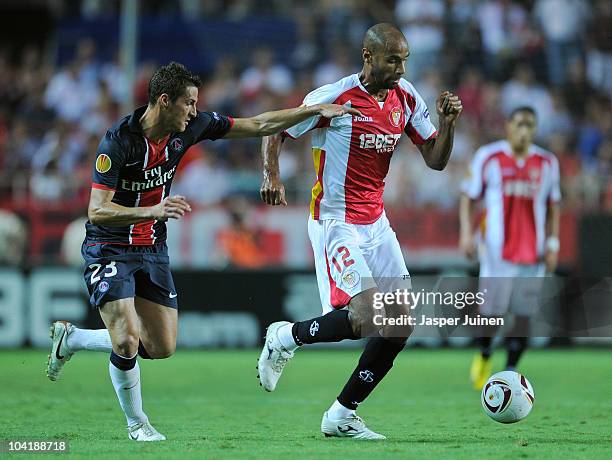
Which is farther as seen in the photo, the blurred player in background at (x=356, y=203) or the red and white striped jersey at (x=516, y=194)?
the red and white striped jersey at (x=516, y=194)

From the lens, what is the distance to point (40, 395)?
33.4 ft

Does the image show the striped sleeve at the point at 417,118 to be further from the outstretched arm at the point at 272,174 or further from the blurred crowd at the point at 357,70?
the blurred crowd at the point at 357,70

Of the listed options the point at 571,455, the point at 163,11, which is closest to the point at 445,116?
the point at 571,455

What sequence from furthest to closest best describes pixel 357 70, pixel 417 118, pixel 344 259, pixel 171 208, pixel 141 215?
pixel 357 70
pixel 417 118
pixel 344 259
pixel 141 215
pixel 171 208

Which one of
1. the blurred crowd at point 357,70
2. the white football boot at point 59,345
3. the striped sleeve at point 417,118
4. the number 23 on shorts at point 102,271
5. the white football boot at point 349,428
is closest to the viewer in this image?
the number 23 on shorts at point 102,271

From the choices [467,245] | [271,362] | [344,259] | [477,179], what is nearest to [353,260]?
[344,259]

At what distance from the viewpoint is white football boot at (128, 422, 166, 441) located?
7.35 m

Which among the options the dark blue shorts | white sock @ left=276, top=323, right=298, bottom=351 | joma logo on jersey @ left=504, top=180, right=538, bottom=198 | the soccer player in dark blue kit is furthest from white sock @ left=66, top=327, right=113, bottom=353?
joma logo on jersey @ left=504, top=180, right=538, bottom=198

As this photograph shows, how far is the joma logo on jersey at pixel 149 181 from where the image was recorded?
24.3 ft

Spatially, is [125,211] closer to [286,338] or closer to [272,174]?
[272,174]

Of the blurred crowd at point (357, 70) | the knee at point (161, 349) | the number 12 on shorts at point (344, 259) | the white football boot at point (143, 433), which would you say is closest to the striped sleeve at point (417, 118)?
the number 12 on shorts at point (344, 259)

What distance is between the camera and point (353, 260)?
752cm

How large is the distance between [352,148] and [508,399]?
203 cm

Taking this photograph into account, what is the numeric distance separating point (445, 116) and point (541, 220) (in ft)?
13.2
